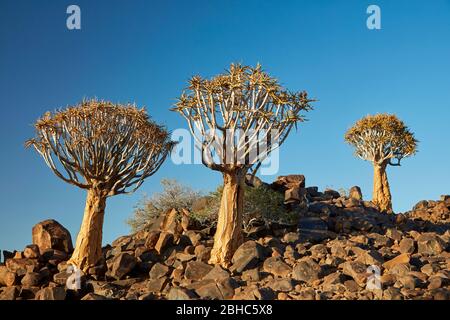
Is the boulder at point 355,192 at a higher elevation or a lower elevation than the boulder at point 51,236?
higher

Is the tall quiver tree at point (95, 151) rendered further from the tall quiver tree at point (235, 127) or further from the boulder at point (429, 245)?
the boulder at point (429, 245)

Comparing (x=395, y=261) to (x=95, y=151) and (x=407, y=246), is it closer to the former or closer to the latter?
(x=407, y=246)

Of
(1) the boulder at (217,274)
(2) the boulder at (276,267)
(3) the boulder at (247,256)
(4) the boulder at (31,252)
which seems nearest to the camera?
(1) the boulder at (217,274)

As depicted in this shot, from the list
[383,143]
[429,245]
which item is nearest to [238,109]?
[429,245]

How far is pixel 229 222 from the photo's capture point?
11.6m

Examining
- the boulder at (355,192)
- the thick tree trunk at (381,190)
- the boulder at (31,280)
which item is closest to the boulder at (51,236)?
the boulder at (31,280)

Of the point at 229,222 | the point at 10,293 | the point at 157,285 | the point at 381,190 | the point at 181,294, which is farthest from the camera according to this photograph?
the point at 381,190

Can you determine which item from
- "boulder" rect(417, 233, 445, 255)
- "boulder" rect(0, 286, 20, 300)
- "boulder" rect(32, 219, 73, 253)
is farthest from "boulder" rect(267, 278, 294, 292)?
"boulder" rect(32, 219, 73, 253)

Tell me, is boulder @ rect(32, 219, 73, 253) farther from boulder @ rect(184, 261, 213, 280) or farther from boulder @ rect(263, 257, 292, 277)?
boulder @ rect(263, 257, 292, 277)

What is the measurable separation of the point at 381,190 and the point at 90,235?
14.9 m

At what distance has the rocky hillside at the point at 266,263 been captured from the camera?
9.23 meters

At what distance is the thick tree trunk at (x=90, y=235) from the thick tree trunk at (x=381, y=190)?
45.7 ft

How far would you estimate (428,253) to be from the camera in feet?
40.4
